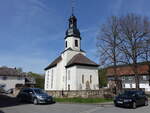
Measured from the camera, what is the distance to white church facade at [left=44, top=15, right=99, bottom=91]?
3504 centimetres

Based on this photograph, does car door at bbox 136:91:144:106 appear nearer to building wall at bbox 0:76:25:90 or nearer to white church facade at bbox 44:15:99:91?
white church facade at bbox 44:15:99:91

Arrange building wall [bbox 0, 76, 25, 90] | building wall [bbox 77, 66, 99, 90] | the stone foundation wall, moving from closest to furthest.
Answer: the stone foundation wall < building wall [bbox 77, 66, 99, 90] < building wall [bbox 0, 76, 25, 90]

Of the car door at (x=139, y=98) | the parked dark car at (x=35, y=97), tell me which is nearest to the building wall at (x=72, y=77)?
the parked dark car at (x=35, y=97)

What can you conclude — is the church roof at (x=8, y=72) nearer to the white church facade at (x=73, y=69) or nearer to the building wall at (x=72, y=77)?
the white church facade at (x=73, y=69)

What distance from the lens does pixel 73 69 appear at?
35656 millimetres

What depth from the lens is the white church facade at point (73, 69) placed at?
35.0 m

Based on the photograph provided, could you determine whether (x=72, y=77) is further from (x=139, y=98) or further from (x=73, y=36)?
(x=139, y=98)

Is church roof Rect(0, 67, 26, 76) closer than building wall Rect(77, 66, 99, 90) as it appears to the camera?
No

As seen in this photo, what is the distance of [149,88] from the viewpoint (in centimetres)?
4881

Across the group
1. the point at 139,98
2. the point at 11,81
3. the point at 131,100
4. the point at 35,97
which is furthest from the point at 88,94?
the point at 11,81

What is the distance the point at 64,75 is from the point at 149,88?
2686 cm

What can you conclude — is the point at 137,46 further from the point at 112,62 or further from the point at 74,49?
the point at 74,49

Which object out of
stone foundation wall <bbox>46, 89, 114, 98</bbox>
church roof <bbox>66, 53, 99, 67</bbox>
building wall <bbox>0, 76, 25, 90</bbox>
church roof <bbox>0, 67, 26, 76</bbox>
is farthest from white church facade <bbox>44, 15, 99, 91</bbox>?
church roof <bbox>0, 67, 26, 76</bbox>

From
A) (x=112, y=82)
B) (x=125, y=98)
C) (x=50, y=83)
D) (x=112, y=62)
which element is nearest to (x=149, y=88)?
(x=112, y=82)
